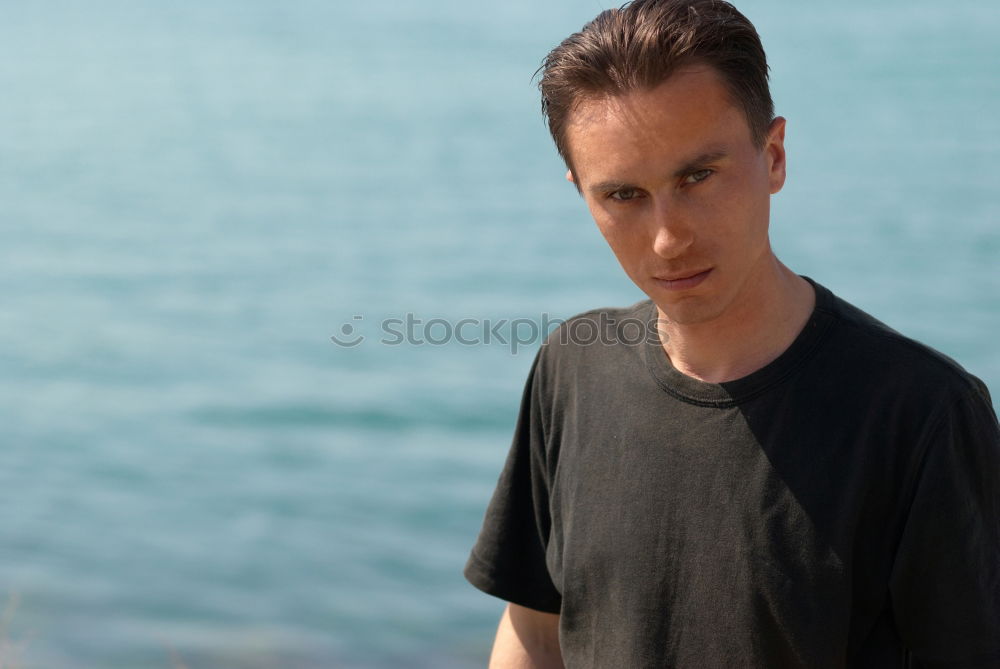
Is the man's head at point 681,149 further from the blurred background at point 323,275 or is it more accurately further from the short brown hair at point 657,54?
the blurred background at point 323,275

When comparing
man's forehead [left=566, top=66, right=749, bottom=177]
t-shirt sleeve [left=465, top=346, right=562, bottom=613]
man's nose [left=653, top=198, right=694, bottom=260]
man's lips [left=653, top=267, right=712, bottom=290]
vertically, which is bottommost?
t-shirt sleeve [left=465, top=346, right=562, bottom=613]

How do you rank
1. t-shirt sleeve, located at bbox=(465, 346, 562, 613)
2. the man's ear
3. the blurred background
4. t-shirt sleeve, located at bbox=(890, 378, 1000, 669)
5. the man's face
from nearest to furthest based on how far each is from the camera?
t-shirt sleeve, located at bbox=(890, 378, 1000, 669) < the man's face < the man's ear < t-shirt sleeve, located at bbox=(465, 346, 562, 613) < the blurred background

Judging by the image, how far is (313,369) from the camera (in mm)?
9094

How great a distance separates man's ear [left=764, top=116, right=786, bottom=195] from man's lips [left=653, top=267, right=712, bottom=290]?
17cm

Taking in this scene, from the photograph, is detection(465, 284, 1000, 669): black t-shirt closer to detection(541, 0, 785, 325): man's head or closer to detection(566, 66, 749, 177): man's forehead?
detection(541, 0, 785, 325): man's head

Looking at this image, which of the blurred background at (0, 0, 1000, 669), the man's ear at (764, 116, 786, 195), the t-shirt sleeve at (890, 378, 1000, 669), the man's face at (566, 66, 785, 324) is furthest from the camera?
the blurred background at (0, 0, 1000, 669)

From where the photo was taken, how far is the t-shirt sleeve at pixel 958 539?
135 centimetres

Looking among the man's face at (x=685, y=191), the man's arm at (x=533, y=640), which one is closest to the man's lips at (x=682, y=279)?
the man's face at (x=685, y=191)

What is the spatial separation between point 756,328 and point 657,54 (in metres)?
0.34

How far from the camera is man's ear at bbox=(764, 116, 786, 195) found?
1.56 meters

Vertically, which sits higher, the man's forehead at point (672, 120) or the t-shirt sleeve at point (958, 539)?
the man's forehead at point (672, 120)

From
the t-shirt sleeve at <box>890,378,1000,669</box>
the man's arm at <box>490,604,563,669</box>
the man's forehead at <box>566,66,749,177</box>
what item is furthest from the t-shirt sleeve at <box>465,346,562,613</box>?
the t-shirt sleeve at <box>890,378,1000,669</box>

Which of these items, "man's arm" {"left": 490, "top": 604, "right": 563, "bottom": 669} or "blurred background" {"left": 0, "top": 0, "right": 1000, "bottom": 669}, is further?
"blurred background" {"left": 0, "top": 0, "right": 1000, "bottom": 669}

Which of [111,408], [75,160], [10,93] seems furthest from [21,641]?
[10,93]
